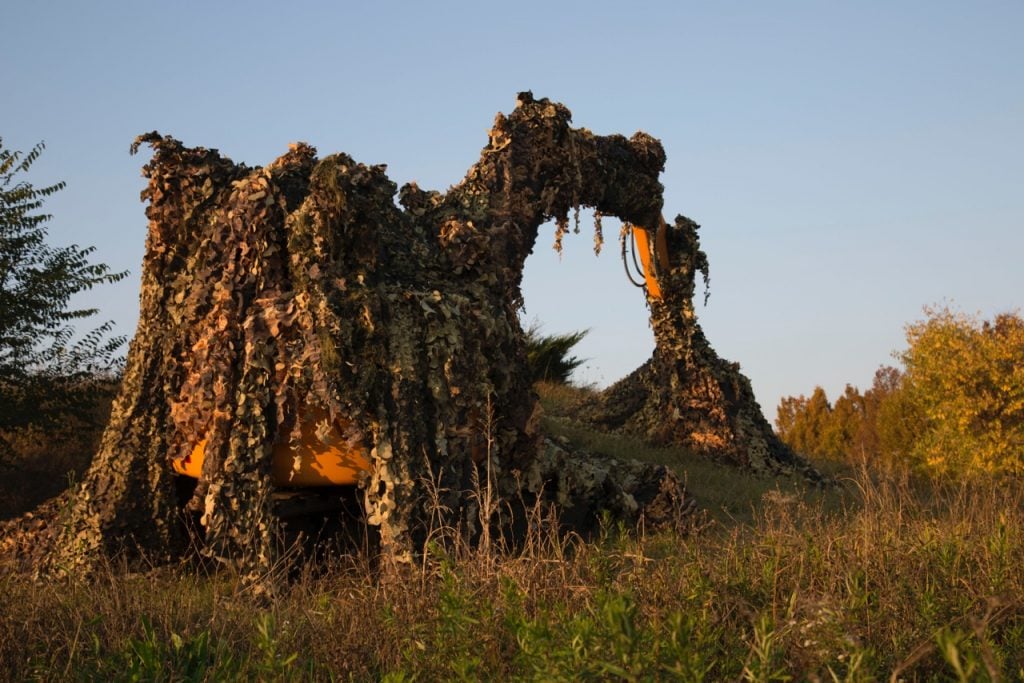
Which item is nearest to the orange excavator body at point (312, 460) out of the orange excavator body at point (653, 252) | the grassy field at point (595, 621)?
the grassy field at point (595, 621)

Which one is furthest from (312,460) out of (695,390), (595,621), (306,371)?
(695,390)

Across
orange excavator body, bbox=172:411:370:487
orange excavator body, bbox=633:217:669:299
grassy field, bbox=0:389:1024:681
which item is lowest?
grassy field, bbox=0:389:1024:681

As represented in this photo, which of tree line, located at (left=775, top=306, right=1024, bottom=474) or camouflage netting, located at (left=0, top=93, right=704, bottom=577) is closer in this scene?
camouflage netting, located at (left=0, top=93, right=704, bottom=577)

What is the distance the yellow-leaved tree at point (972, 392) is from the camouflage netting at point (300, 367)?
759 centimetres

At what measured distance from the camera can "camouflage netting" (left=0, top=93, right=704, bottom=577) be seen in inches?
245

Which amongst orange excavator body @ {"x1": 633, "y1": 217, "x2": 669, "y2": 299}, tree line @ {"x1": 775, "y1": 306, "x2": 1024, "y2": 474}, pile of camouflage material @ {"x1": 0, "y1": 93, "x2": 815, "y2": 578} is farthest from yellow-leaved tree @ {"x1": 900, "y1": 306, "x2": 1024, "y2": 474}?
pile of camouflage material @ {"x1": 0, "y1": 93, "x2": 815, "y2": 578}

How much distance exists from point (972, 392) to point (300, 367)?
10.5m

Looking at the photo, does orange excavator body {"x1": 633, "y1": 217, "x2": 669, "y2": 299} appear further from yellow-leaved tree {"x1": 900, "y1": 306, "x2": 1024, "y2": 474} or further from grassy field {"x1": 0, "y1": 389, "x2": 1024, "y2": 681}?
grassy field {"x1": 0, "y1": 389, "x2": 1024, "y2": 681}

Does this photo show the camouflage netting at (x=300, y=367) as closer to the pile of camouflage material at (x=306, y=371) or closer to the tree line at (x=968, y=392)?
the pile of camouflage material at (x=306, y=371)

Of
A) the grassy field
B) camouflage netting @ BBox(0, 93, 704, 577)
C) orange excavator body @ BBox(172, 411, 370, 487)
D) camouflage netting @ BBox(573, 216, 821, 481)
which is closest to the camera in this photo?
the grassy field

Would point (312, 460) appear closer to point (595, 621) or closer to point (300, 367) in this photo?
point (300, 367)

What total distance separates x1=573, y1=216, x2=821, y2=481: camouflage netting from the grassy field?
6.75 metres

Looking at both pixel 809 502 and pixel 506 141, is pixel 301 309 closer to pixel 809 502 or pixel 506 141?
pixel 506 141

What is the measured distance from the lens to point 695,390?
502 inches
